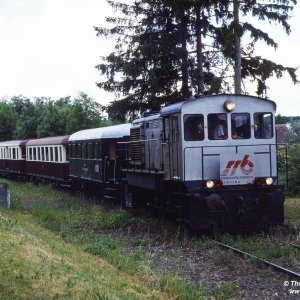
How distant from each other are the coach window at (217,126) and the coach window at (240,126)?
0.22m

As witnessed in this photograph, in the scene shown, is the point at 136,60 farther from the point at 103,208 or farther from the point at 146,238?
the point at 146,238

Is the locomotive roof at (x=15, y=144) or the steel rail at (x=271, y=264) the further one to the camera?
the locomotive roof at (x=15, y=144)

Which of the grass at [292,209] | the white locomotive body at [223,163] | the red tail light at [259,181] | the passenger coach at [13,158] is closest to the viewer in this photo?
the white locomotive body at [223,163]

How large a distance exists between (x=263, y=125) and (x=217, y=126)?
1.29 m

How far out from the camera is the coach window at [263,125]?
14.5 metres

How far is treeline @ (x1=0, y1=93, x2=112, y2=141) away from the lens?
45.3 metres

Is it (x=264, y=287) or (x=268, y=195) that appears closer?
(x=264, y=287)

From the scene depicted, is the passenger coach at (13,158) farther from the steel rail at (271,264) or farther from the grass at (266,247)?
the steel rail at (271,264)

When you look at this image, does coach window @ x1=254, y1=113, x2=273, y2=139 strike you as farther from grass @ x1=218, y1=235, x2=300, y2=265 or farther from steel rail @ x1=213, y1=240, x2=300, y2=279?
steel rail @ x1=213, y1=240, x2=300, y2=279

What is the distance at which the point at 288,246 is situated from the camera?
11477 mm

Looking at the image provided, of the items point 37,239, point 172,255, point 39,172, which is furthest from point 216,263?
point 39,172

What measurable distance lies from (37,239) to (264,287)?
17.9 feet

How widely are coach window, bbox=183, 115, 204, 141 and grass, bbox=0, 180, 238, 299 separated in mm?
2481

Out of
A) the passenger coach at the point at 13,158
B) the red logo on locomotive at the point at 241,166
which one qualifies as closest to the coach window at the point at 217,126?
the red logo on locomotive at the point at 241,166
